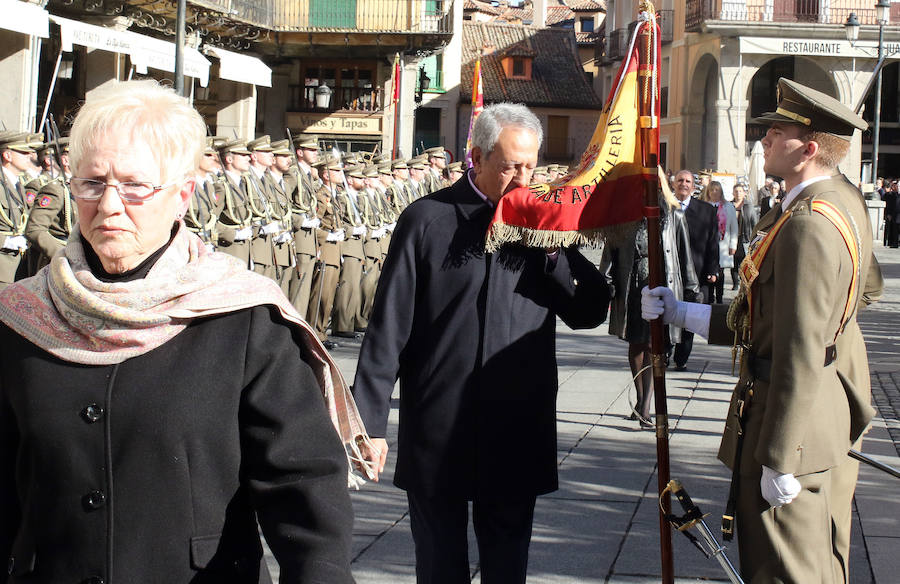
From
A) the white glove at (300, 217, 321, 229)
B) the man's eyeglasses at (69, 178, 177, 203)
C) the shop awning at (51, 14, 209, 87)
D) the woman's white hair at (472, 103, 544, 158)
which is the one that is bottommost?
the white glove at (300, 217, 321, 229)

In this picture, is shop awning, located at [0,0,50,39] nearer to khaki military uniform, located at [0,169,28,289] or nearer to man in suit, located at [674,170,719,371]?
khaki military uniform, located at [0,169,28,289]

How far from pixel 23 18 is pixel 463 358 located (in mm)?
12400

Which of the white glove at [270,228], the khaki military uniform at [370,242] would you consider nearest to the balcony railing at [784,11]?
the khaki military uniform at [370,242]

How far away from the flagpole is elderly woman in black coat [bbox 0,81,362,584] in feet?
6.31

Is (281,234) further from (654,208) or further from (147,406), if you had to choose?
(147,406)

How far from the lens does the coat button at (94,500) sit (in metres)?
2.28

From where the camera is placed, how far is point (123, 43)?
16.8 m

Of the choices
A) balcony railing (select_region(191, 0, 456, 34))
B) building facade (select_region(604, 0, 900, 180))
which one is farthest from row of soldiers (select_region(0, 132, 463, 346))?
building facade (select_region(604, 0, 900, 180))

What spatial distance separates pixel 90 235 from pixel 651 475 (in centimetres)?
509

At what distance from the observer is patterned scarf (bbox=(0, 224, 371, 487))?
2287 mm

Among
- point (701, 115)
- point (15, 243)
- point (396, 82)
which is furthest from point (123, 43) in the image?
point (701, 115)

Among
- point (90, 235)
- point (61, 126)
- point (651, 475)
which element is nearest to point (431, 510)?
point (90, 235)

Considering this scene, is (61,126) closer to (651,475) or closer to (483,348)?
(651,475)

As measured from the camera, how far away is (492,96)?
5828cm
